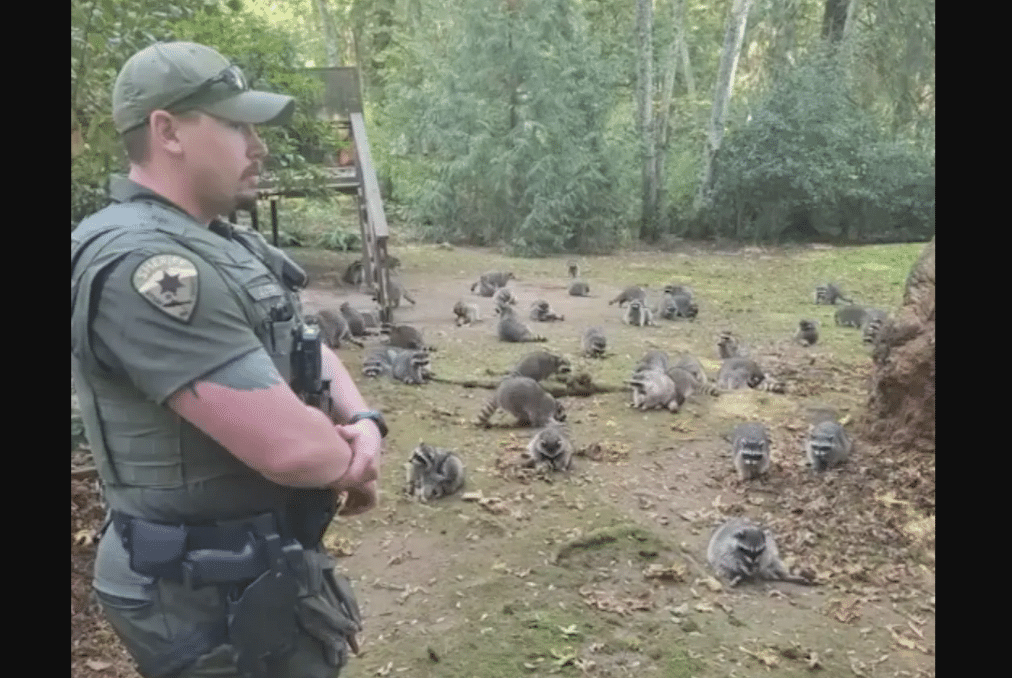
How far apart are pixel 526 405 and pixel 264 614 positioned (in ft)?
21.4

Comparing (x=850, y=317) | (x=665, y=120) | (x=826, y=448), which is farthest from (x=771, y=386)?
(x=665, y=120)

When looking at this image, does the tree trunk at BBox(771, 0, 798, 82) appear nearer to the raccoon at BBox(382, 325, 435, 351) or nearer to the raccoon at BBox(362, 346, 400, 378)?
the raccoon at BBox(382, 325, 435, 351)

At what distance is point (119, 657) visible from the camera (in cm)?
483

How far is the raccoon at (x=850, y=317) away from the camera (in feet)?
44.1

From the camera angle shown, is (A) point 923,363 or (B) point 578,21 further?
(B) point 578,21

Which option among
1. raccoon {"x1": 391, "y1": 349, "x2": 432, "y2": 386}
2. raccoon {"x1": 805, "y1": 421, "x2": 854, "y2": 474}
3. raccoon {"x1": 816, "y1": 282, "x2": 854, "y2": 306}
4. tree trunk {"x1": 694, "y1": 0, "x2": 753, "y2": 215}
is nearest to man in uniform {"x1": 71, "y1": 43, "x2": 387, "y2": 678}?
raccoon {"x1": 805, "y1": 421, "x2": 854, "y2": 474}

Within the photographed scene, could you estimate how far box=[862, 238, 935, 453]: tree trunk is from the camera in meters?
7.35

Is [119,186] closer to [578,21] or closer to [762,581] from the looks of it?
[762,581]

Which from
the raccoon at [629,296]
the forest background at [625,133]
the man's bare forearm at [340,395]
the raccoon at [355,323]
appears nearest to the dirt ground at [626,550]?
the raccoon at [355,323]

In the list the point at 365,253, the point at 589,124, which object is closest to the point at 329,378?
the point at 365,253

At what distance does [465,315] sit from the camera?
45.2ft

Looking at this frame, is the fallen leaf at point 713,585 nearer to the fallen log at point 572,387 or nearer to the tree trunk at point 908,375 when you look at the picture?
the tree trunk at point 908,375

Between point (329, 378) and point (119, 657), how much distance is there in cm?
294

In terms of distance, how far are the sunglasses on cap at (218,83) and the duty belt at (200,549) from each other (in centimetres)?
106
